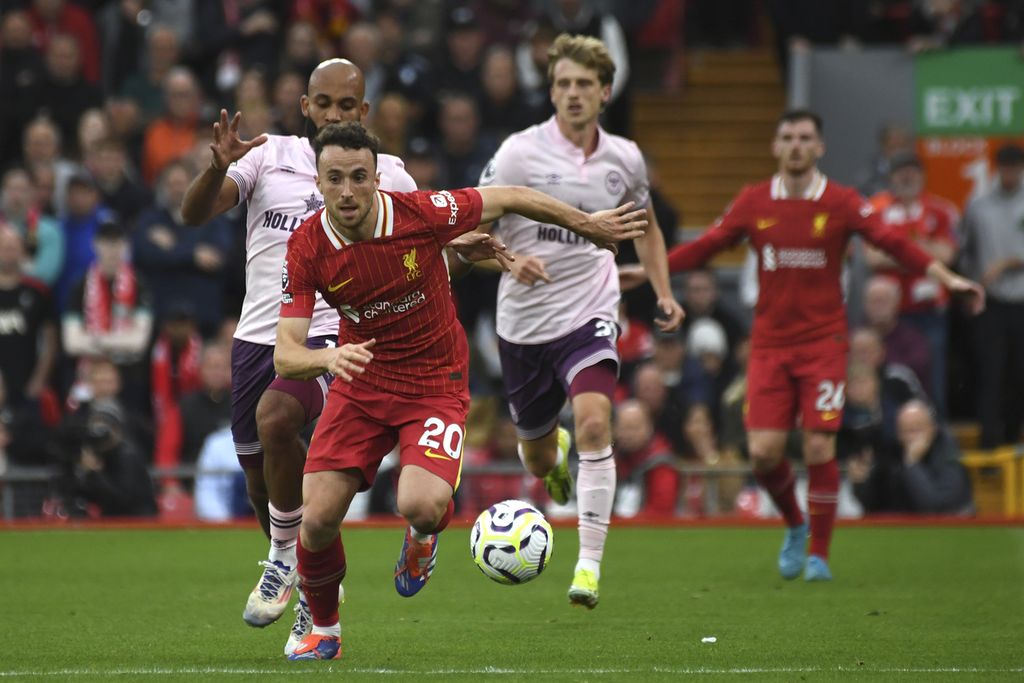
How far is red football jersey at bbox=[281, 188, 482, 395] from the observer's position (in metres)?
7.56

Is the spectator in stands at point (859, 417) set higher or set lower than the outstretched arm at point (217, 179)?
lower

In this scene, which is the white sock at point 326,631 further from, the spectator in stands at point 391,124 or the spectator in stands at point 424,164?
the spectator in stands at point 391,124

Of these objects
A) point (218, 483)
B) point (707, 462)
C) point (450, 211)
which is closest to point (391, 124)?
point (218, 483)

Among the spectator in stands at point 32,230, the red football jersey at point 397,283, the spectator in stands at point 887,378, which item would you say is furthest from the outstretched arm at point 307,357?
the spectator in stands at point 32,230

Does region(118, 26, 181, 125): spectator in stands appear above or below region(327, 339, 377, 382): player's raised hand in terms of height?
above

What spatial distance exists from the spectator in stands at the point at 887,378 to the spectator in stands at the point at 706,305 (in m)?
1.20

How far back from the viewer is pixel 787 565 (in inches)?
426

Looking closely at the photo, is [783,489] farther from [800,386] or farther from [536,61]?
[536,61]

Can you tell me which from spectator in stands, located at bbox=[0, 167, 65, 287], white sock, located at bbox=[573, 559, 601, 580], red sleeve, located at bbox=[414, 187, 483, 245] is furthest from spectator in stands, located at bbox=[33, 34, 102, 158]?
red sleeve, located at bbox=[414, 187, 483, 245]

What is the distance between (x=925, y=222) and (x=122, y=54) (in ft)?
28.4

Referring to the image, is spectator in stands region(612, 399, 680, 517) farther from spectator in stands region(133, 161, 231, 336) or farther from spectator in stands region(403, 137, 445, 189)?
spectator in stands region(133, 161, 231, 336)

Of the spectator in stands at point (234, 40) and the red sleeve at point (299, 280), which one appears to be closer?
the red sleeve at point (299, 280)

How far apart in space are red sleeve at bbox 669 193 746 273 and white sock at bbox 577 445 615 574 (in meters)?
2.03

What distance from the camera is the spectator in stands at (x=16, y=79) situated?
57.4ft
